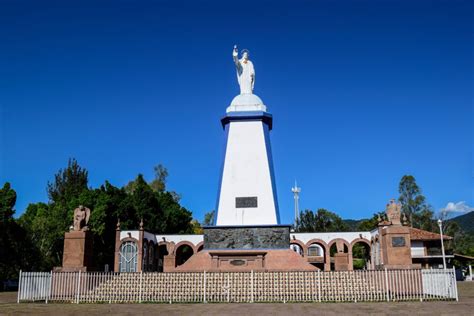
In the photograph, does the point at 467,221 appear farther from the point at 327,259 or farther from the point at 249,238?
the point at 249,238

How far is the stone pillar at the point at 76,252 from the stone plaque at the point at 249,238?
5811 millimetres

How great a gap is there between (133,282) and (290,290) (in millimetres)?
5590

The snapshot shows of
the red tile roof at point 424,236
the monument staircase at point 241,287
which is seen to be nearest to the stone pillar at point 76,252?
the monument staircase at point 241,287

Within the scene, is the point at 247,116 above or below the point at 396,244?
above

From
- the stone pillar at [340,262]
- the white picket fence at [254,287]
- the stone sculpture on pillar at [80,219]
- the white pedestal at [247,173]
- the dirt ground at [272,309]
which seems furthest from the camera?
the stone pillar at [340,262]

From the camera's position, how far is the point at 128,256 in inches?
1101

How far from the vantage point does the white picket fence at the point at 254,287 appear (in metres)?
13.9

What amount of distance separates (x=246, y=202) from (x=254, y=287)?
6.73 metres

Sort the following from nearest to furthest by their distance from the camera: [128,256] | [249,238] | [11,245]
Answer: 1. [249,238]
2. [11,245]
3. [128,256]

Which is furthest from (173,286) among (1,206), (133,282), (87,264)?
(1,206)

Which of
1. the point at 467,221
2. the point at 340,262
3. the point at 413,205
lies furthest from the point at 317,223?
the point at 467,221

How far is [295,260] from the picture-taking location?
19328mm

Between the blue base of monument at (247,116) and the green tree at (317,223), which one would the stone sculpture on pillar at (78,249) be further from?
the green tree at (317,223)

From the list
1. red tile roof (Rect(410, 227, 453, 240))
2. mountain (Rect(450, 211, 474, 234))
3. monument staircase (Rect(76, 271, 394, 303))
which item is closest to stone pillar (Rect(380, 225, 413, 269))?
monument staircase (Rect(76, 271, 394, 303))
